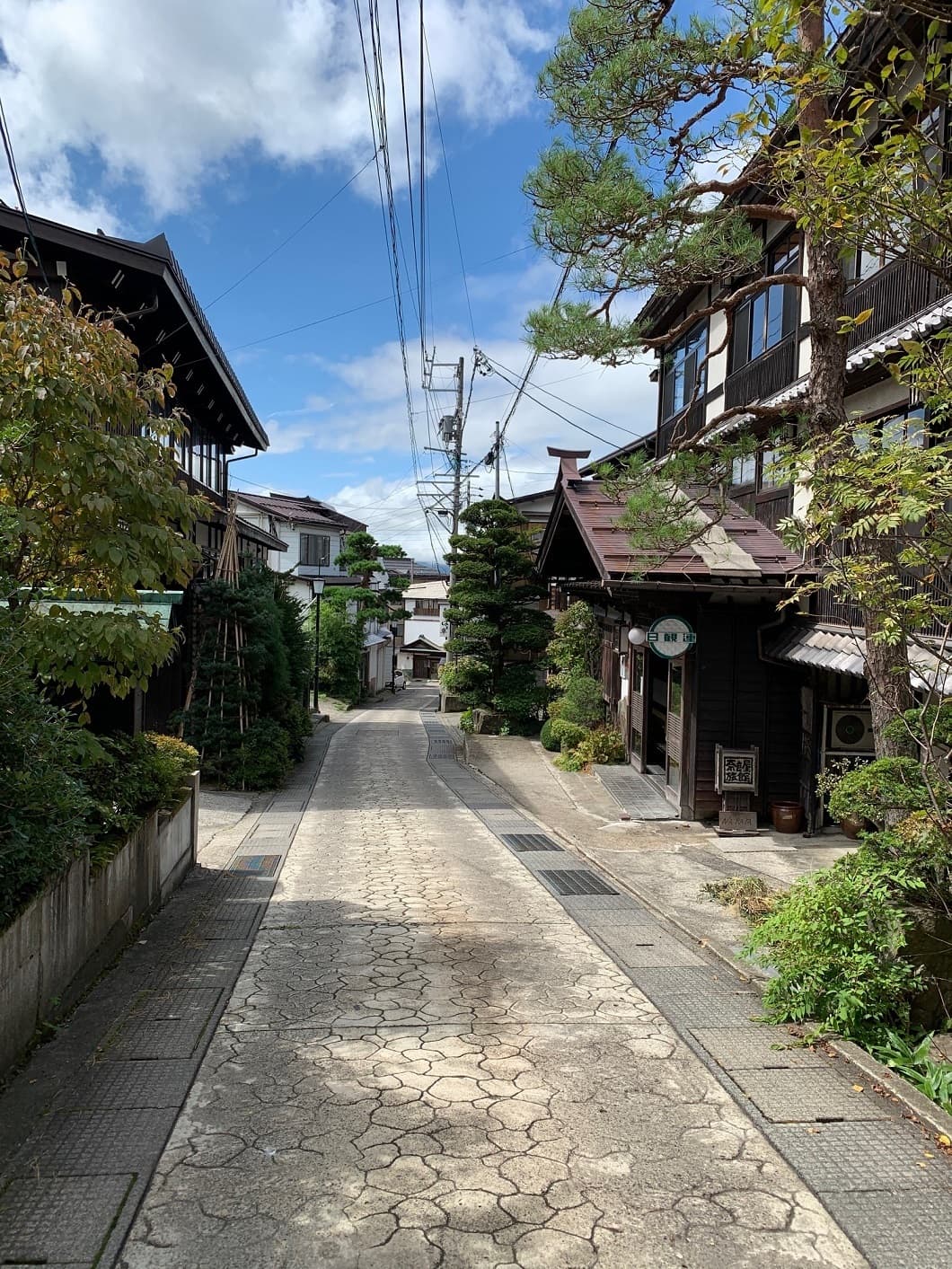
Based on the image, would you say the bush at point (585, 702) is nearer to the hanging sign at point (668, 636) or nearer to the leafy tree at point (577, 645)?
the leafy tree at point (577, 645)

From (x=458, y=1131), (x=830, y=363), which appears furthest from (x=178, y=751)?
(x=830, y=363)

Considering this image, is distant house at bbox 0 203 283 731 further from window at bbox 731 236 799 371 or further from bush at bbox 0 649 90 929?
window at bbox 731 236 799 371

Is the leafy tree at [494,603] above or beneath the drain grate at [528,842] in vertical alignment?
above

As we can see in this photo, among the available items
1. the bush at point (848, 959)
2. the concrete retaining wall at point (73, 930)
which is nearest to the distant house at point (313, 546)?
the concrete retaining wall at point (73, 930)

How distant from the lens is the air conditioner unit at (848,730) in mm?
13008

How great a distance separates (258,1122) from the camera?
4.48 metres

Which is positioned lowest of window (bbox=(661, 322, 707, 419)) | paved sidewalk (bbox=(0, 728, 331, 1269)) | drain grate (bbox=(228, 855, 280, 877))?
drain grate (bbox=(228, 855, 280, 877))

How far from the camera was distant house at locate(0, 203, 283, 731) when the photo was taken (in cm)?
1253

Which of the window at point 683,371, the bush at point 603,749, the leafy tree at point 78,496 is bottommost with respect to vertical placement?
the bush at point 603,749

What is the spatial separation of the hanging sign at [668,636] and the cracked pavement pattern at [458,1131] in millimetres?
6803

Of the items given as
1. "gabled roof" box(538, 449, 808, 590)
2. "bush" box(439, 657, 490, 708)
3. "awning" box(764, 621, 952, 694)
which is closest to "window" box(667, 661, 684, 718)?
"awning" box(764, 621, 952, 694)

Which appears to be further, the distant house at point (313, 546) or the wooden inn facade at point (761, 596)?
the distant house at point (313, 546)

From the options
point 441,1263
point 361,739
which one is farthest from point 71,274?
point 361,739

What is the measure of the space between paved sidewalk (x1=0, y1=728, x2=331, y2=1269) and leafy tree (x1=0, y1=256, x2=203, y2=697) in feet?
7.49
